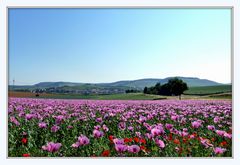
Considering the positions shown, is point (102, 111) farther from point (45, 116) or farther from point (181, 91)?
point (181, 91)

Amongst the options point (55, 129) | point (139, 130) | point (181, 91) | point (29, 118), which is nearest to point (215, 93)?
point (181, 91)

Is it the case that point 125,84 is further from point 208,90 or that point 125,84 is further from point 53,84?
point 208,90

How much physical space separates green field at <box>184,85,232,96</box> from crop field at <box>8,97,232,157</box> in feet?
0.33

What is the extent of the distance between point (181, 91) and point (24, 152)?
4.59 ft

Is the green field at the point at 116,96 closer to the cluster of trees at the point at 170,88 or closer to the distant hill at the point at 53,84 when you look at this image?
the cluster of trees at the point at 170,88

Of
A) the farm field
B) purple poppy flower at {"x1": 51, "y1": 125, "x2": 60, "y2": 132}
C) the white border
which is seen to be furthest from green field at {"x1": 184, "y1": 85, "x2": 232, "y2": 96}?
purple poppy flower at {"x1": 51, "y1": 125, "x2": 60, "y2": 132}

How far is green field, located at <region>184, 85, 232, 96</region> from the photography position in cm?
274

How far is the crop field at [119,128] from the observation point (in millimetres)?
2363

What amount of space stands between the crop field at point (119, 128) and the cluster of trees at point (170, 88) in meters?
0.12

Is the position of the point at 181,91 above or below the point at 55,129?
above
